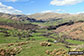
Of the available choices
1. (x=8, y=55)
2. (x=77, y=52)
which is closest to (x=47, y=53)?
(x=77, y=52)

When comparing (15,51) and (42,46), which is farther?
(42,46)

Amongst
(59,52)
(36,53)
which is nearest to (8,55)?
(36,53)

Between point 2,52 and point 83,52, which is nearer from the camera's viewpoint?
point 83,52

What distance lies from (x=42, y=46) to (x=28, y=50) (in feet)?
28.5

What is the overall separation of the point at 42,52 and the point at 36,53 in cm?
289

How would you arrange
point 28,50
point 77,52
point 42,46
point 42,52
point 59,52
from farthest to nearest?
point 42,46 → point 28,50 → point 42,52 → point 59,52 → point 77,52

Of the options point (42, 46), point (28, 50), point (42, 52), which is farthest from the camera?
point (42, 46)

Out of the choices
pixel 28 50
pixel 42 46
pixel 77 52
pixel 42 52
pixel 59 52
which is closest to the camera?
pixel 77 52

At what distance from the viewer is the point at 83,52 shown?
4819 centimetres

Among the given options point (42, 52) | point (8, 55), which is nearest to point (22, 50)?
point (8, 55)

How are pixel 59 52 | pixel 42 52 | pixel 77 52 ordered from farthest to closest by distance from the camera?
pixel 42 52, pixel 59 52, pixel 77 52

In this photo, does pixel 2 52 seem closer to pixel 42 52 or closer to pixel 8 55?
pixel 8 55

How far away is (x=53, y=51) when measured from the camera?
174 feet

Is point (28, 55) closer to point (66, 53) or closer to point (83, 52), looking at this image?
point (66, 53)
